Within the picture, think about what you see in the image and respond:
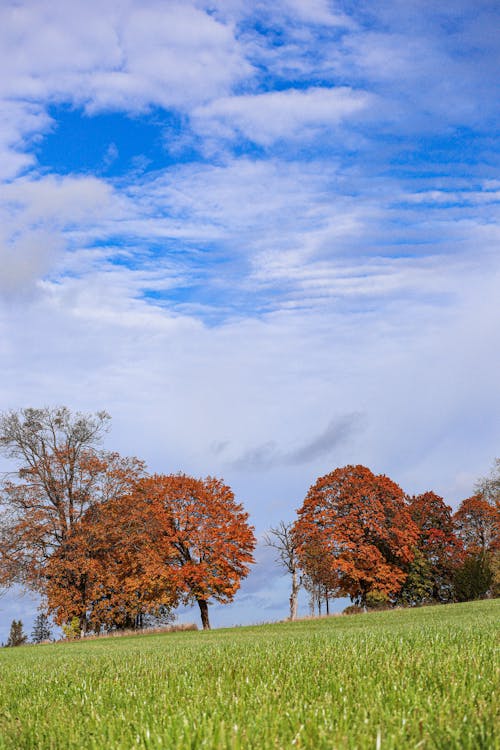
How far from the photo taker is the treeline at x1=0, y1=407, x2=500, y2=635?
1446 inches

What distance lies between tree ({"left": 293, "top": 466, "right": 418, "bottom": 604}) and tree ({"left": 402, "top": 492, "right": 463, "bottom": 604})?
260cm

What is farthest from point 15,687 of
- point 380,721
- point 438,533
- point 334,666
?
point 438,533

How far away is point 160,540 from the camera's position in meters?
39.6

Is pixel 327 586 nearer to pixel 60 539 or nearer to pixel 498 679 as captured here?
pixel 60 539

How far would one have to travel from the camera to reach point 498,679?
4.84 meters

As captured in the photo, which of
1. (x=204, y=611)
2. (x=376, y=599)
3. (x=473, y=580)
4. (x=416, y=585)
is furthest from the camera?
(x=416, y=585)

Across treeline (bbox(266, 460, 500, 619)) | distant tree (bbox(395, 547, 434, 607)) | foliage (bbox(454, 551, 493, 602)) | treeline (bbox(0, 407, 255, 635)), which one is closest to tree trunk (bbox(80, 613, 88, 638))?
treeline (bbox(0, 407, 255, 635))

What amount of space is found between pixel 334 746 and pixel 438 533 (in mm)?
53308

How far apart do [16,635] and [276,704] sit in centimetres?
4075

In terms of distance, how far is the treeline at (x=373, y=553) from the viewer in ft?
145

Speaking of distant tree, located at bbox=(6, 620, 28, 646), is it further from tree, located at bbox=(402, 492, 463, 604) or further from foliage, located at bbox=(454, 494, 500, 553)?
foliage, located at bbox=(454, 494, 500, 553)

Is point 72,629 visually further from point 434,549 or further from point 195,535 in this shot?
point 434,549

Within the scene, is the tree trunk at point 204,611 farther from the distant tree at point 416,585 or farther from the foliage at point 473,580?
the foliage at point 473,580

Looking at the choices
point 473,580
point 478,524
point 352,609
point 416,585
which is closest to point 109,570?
point 352,609
